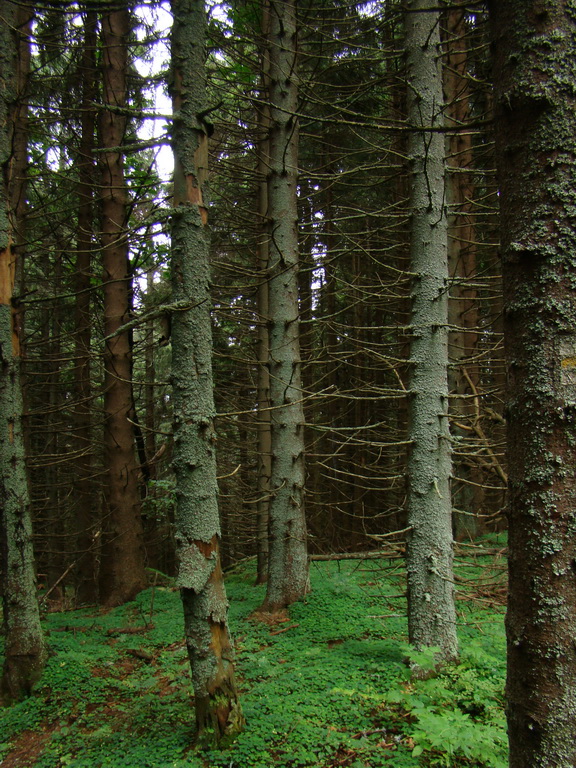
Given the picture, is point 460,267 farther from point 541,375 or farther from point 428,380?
point 541,375

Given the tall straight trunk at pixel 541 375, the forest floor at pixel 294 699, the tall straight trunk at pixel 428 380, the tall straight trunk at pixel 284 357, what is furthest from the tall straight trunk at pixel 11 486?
the tall straight trunk at pixel 541 375

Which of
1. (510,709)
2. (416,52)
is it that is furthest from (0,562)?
(416,52)

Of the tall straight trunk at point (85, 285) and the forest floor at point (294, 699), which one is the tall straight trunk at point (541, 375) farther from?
the tall straight trunk at point (85, 285)

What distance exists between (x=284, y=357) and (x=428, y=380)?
114 inches

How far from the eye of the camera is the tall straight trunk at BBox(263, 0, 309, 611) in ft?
23.6

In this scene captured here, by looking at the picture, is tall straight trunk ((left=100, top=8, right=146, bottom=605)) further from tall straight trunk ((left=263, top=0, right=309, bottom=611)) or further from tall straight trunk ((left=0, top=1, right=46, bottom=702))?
tall straight trunk ((left=0, top=1, right=46, bottom=702))

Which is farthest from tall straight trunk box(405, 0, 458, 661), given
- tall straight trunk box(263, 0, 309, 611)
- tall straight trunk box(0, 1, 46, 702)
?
tall straight trunk box(0, 1, 46, 702)

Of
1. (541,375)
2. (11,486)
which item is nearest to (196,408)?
(11,486)

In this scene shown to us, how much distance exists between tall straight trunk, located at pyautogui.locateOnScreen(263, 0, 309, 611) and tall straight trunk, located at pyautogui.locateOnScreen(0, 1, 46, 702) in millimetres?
3194

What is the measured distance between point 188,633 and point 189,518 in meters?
0.94

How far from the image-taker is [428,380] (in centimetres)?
496

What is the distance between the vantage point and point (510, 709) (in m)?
1.76

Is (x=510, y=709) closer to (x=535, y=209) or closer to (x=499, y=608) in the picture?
(x=535, y=209)

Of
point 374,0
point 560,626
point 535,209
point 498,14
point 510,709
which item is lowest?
point 510,709
